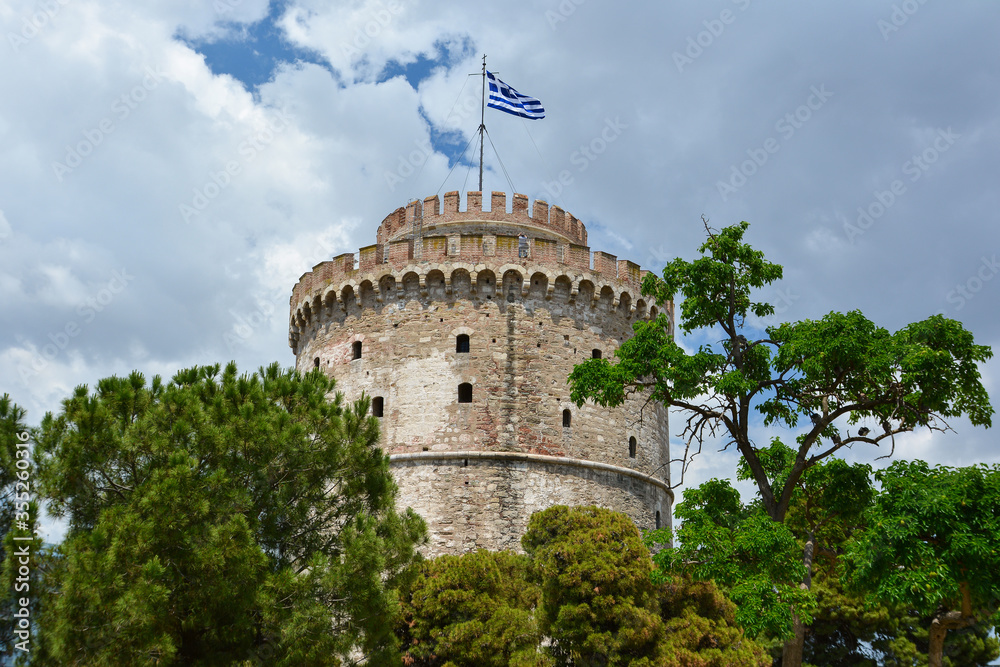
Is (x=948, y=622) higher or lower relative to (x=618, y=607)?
lower

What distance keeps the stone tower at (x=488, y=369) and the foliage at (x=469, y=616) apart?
3.06 m

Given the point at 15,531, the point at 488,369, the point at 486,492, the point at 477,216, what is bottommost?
the point at 15,531

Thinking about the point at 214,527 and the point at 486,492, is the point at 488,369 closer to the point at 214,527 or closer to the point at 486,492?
the point at 486,492

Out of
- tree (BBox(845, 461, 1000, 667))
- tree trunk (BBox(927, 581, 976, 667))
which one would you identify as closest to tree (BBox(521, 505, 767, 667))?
tree trunk (BBox(927, 581, 976, 667))

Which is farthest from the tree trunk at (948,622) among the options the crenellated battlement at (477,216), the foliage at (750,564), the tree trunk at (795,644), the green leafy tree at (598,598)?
the crenellated battlement at (477,216)

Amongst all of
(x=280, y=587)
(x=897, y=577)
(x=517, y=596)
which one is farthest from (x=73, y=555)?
(x=897, y=577)

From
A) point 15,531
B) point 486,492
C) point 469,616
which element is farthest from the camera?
point 486,492

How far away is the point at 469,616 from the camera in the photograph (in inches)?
638

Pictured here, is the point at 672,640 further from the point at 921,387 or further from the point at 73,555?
the point at 73,555

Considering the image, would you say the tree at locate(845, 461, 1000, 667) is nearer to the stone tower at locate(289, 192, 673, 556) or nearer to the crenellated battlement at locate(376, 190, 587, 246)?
the stone tower at locate(289, 192, 673, 556)

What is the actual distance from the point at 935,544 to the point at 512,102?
1663 centimetres

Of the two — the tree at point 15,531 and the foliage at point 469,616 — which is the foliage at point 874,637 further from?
the tree at point 15,531

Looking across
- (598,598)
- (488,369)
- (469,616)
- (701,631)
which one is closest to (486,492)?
(488,369)

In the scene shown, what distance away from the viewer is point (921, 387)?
1185 cm
